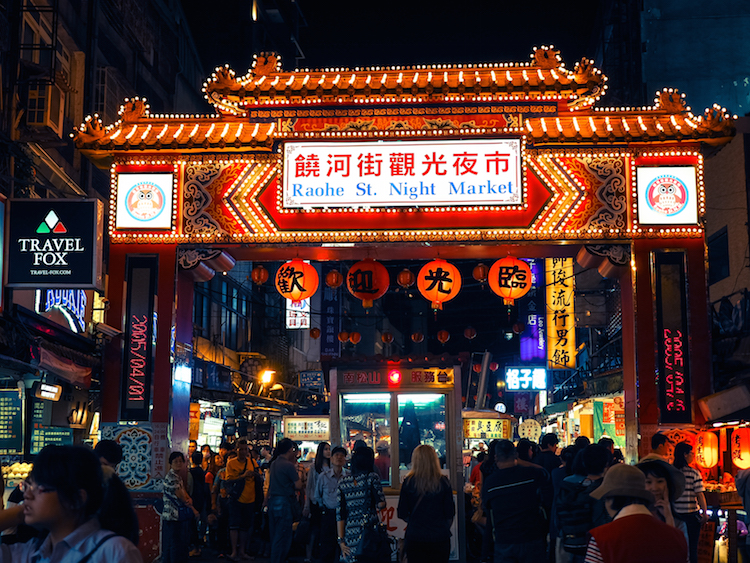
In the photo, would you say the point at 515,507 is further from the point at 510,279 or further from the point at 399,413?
the point at 399,413

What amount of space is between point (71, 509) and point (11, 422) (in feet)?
41.8

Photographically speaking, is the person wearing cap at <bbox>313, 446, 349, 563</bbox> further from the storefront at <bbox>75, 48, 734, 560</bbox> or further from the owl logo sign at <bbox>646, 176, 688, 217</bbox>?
the owl logo sign at <bbox>646, 176, 688, 217</bbox>

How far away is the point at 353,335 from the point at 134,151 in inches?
416

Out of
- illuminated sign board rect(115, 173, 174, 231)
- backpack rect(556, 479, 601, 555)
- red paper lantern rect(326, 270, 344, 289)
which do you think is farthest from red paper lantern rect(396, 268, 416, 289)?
backpack rect(556, 479, 601, 555)

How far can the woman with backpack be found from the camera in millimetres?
8898

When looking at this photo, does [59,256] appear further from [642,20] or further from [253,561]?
[642,20]

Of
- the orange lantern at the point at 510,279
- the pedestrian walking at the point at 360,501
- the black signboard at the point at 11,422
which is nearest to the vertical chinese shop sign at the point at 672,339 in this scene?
the orange lantern at the point at 510,279

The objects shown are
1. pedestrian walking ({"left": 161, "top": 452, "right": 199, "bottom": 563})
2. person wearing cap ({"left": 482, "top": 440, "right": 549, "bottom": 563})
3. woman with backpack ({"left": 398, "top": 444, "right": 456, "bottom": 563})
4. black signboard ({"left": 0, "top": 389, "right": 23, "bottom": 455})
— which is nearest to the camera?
person wearing cap ({"left": 482, "top": 440, "right": 549, "bottom": 563})

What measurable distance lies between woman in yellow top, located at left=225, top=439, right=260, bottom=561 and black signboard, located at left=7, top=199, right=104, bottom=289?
4.64m

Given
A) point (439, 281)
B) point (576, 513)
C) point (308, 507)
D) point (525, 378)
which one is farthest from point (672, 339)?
point (525, 378)

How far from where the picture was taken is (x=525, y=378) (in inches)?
1522

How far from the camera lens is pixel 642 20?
25.6 meters

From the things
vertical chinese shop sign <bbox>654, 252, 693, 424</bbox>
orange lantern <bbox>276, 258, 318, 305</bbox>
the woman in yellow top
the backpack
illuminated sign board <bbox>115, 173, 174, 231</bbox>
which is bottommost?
the woman in yellow top

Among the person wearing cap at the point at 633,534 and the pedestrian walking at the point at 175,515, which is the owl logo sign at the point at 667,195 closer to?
the pedestrian walking at the point at 175,515
